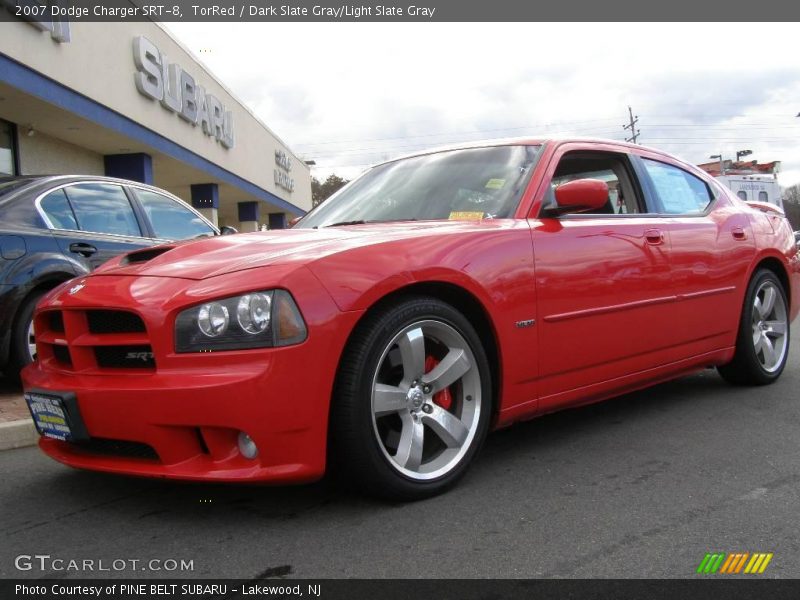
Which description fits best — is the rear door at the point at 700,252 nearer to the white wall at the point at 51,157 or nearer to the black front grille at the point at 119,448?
the black front grille at the point at 119,448

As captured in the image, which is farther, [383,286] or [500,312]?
[500,312]

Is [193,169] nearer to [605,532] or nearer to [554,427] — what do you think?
[554,427]

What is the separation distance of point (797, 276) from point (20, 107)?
1079cm

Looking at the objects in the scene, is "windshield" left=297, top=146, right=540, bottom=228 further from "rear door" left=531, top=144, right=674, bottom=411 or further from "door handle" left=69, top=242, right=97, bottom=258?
"door handle" left=69, top=242, right=97, bottom=258

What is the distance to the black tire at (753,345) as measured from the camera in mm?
4570

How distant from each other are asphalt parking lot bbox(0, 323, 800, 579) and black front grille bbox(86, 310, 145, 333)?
696 millimetres

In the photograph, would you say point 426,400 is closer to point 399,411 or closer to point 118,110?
point 399,411

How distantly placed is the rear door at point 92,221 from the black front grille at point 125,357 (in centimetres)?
245

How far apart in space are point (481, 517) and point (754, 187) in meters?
21.1

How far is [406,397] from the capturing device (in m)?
2.70

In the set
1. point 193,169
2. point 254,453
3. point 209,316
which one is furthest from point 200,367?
point 193,169

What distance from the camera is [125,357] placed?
8.34 ft

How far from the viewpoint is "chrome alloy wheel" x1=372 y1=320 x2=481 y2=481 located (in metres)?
2.67
